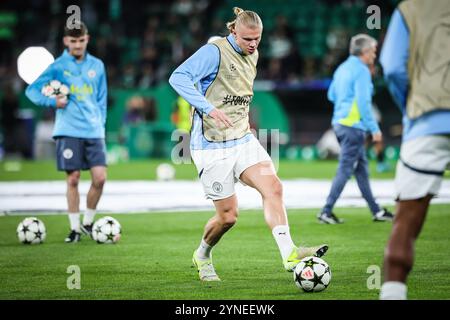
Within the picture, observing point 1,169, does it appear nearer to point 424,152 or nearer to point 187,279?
point 187,279

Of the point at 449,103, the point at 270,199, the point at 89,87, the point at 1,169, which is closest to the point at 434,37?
the point at 449,103

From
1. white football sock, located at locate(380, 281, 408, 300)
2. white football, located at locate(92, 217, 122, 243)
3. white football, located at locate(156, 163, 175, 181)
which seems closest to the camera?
white football sock, located at locate(380, 281, 408, 300)

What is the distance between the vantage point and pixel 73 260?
34.6 ft

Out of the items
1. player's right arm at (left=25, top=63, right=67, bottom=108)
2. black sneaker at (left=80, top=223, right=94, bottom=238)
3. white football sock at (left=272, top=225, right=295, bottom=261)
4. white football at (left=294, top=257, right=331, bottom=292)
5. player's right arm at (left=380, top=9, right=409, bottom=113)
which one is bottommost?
black sneaker at (left=80, top=223, right=94, bottom=238)

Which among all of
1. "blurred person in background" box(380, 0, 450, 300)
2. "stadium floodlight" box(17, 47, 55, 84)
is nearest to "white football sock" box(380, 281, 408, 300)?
"blurred person in background" box(380, 0, 450, 300)

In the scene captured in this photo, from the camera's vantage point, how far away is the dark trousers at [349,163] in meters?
13.7

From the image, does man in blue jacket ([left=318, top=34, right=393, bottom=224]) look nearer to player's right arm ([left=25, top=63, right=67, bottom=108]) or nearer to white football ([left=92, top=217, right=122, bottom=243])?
white football ([left=92, top=217, right=122, bottom=243])

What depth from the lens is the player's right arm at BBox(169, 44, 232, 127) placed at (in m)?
8.58

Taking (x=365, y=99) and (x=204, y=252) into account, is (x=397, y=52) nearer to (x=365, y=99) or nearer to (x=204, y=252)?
(x=204, y=252)

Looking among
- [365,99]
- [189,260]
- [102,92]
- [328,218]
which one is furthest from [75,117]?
[365,99]

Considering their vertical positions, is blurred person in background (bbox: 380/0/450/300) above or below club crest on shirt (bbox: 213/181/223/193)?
above

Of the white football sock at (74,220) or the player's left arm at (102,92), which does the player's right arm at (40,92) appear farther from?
the white football sock at (74,220)

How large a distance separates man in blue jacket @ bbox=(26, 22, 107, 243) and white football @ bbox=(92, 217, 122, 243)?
41cm

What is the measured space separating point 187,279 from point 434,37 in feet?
12.7
